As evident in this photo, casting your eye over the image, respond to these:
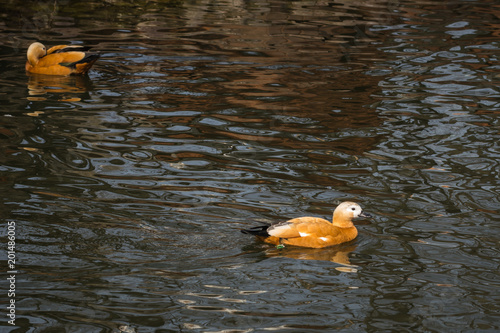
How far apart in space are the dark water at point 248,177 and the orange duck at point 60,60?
297 millimetres

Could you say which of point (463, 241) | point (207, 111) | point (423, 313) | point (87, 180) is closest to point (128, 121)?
point (207, 111)

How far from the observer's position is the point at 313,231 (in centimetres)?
791

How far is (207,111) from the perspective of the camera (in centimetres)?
1281

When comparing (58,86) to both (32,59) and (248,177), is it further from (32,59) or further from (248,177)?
(248,177)

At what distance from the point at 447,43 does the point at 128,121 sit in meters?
9.05

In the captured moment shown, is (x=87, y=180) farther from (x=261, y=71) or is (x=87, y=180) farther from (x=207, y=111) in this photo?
(x=261, y=71)

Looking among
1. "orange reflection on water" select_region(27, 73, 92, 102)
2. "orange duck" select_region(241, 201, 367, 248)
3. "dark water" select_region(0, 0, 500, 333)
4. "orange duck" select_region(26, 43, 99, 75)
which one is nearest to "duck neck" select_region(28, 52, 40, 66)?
"orange duck" select_region(26, 43, 99, 75)

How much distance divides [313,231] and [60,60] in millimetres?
8621

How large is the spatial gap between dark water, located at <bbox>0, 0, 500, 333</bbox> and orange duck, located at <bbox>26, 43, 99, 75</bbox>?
0.30 m

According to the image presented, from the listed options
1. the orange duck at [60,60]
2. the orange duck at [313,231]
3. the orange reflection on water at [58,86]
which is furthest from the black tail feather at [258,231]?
the orange duck at [60,60]

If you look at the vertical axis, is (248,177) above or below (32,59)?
below

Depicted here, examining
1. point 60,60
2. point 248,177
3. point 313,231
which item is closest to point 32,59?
point 60,60

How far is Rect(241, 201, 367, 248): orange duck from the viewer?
25.4 ft

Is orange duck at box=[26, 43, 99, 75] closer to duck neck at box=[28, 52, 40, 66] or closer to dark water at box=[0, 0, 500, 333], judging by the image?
duck neck at box=[28, 52, 40, 66]
